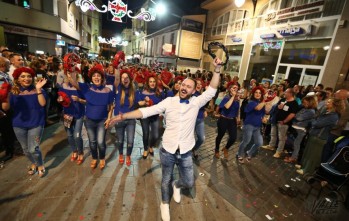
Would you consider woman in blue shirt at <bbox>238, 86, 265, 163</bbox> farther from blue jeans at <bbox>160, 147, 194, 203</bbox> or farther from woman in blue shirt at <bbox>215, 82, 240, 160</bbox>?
blue jeans at <bbox>160, 147, 194, 203</bbox>

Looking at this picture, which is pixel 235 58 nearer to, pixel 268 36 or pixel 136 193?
pixel 268 36

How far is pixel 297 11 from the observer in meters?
10.5

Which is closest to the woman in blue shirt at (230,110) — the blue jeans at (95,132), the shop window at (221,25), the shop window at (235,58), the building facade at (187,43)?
the blue jeans at (95,132)

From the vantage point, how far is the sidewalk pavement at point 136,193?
114 inches

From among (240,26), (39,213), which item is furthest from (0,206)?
(240,26)

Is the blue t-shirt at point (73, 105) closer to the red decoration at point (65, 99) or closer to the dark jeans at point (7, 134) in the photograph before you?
the red decoration at point (65, 99)

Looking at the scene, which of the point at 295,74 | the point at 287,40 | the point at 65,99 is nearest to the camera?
the point at 65,99

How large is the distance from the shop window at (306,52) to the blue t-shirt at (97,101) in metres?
11.0

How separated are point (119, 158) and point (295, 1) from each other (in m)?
13.2

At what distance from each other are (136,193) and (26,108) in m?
2.48

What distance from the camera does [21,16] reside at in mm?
16453

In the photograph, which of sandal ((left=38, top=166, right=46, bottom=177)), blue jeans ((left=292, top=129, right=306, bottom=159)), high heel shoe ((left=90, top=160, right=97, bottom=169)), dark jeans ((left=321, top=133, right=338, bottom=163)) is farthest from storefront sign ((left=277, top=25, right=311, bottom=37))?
sandal ((left=38, top=166, right=46, bottom=177))

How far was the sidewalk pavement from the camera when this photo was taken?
2906mm

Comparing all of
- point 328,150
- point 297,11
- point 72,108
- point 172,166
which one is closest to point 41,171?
point 72,108
